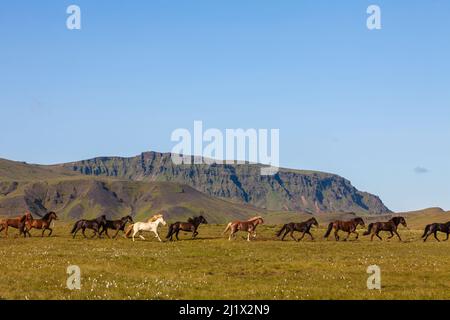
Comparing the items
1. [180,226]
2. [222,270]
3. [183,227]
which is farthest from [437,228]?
[222,270]

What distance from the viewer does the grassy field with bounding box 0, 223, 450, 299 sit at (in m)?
21.9

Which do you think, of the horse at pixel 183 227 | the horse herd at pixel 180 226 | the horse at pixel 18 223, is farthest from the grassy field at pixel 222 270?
the horse at pixel 18 223

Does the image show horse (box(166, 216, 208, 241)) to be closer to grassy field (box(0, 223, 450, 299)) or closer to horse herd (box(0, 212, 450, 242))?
→ horse herd (box(0, 212, 450, 242))

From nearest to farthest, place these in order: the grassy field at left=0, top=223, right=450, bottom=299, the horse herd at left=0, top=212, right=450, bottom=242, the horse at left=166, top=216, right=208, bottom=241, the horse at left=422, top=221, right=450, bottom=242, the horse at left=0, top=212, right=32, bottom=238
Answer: the grassy field at left=0, top=223, right=450, bottom=299 → the horse at left=166, top=216, right=208, bottom=241 → the horse herd at left=0, top=212, right=450, bottom=242 → the horse at left=0, top=212, right=32, bottom=238 → the horse at left=422, top=221, right=450, bottom=242

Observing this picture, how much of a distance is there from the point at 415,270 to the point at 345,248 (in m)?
13.0

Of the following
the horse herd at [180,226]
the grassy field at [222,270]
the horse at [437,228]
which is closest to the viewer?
the grassy field at [222,270]

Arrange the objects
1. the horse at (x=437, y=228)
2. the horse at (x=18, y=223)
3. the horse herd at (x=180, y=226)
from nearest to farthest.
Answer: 1. the horse herd at (x=180, y=226)
2. the horse at (x=18, y=223)
3. the horse at (x=437, y=228)

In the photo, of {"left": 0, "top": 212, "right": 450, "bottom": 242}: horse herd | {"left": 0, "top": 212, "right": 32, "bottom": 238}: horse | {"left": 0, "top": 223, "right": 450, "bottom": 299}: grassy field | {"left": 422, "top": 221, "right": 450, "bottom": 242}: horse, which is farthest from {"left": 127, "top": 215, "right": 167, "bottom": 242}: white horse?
{"left": 422, "top": 221, "right": 450, "bottom": 242}: horse

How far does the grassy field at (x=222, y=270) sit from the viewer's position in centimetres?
2194

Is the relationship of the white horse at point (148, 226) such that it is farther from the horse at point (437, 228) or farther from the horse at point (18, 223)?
the horse at point (437, 228)
